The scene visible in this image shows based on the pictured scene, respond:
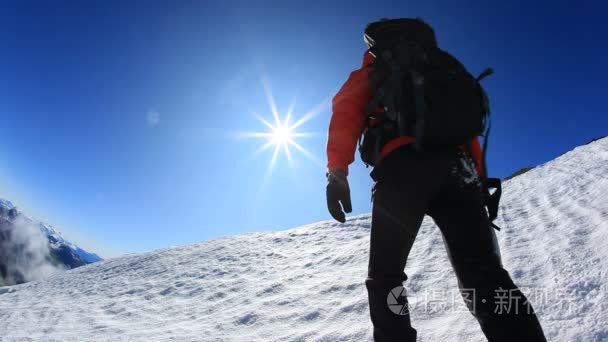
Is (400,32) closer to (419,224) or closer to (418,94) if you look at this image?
(418,94)

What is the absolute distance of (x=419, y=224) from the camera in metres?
1.95

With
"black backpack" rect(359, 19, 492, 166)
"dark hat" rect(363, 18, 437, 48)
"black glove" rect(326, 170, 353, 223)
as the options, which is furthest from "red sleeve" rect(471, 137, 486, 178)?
"black glove" rect(326, 170, 353, 223)

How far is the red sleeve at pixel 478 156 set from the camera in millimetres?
2277

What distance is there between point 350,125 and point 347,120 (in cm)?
3

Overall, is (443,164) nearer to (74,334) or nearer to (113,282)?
(74,334)

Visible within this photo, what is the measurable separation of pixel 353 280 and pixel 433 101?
4.22 metres

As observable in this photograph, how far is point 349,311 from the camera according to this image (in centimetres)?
456

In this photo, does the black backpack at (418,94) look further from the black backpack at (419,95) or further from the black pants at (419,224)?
the black pants at (419,224)

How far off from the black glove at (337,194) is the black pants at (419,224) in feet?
0.58

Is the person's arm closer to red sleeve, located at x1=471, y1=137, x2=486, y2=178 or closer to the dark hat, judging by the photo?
the dark hat

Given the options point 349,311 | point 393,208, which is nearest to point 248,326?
point 349,311

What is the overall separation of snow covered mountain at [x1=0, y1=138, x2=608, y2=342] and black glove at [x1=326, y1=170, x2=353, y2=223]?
1925mm

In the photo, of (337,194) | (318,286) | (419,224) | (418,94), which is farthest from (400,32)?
(318,286)

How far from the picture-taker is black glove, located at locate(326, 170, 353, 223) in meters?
2.09
